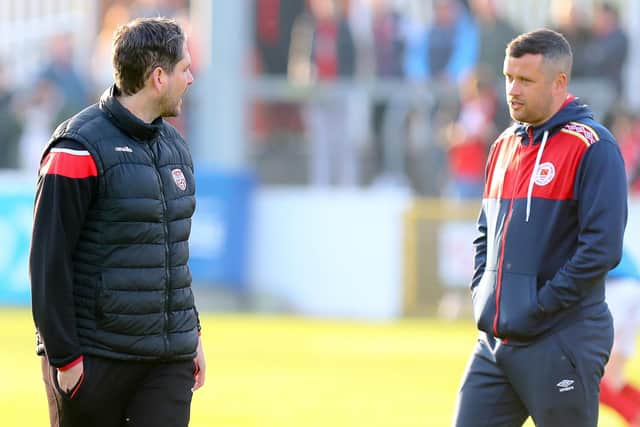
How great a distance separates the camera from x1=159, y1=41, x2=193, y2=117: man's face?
5258mm

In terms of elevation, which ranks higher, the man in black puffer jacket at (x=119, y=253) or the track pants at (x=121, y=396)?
the man in black puffer jacket at (x=119, y=253)

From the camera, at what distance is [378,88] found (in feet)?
62.6

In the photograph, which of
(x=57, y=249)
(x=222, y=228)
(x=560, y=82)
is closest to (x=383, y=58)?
(x=222, y=228)

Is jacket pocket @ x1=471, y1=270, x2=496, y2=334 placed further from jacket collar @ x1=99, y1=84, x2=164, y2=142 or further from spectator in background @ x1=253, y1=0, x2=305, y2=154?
spectator in background @ x1=253, y1=0, x2=305, y2=154

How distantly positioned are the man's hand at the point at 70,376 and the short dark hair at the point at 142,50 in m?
1.05

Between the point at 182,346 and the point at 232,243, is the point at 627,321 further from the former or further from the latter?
the point at 232,243

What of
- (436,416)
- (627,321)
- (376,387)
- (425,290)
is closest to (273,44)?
(425,290)

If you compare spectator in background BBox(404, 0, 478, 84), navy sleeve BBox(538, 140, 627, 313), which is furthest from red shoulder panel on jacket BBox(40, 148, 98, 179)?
A: spectator in background BBox(404, 0, 478, 84)

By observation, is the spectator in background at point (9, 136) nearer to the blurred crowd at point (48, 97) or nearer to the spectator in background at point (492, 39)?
the blurred crowd at point (48, 97)

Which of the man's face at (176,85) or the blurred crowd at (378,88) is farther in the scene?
the blurred crowd at (378,88)

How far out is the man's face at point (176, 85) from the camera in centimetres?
526

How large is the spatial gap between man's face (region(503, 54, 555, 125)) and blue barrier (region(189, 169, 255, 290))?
1270 centimetres

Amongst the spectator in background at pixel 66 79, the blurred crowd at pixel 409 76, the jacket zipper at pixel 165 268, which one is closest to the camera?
the jacket zipper at pixel 165 268

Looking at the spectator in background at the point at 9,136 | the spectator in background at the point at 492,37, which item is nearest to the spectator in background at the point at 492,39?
the spectator in background at the point at 492,37
